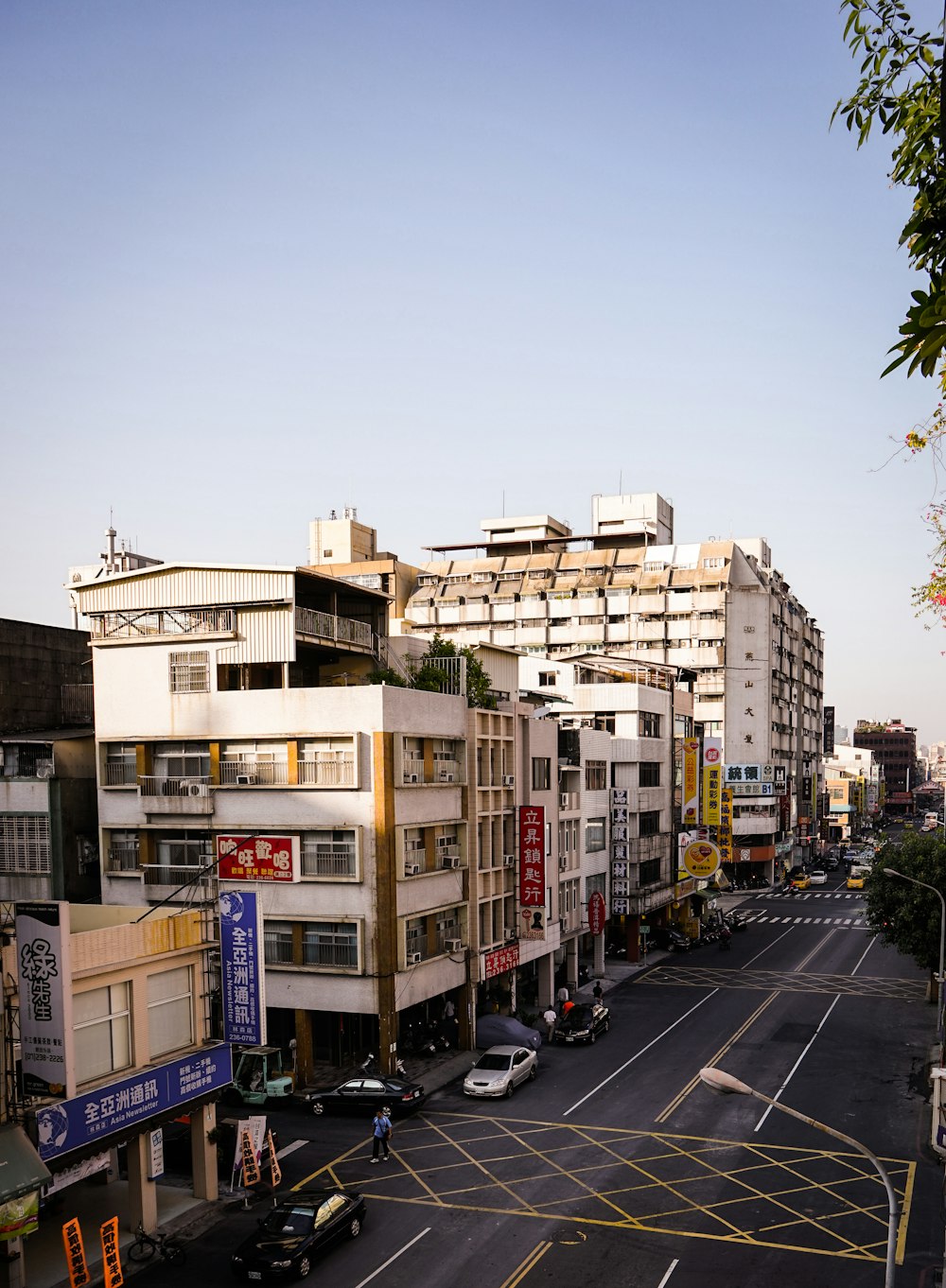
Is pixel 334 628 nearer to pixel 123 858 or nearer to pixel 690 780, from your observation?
pixel 123 858

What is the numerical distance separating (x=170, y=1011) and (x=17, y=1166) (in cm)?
700

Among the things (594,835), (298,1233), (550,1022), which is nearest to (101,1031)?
(298,1233)

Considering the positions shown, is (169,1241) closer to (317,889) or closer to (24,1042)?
(24,1042)

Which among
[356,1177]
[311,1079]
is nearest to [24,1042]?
[356,1177]

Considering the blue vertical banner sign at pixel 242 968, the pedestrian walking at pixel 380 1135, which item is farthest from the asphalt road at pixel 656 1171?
the blue vertical banner sign at pixel 242 968

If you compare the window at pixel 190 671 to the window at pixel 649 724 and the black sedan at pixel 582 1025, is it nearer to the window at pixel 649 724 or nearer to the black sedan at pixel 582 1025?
the black sedan at pixel 582 1025

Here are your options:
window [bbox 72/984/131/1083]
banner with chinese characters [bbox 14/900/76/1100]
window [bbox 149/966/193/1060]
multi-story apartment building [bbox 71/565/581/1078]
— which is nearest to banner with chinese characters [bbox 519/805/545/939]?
multi-story apartment building [bbox 71/565/581/1078]

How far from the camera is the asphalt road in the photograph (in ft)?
88.4

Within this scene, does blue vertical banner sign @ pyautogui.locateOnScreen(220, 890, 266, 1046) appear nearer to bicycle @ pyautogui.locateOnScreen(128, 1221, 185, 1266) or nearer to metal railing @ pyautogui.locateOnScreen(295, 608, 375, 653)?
bicycle @ pyautogui.locateOnScreen(128, 1221, 185, 1266)

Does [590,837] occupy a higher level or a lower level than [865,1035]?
higher

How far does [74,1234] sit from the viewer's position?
2498cm

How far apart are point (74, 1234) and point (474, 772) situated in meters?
25.7

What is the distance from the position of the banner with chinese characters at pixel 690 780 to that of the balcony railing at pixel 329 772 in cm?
4328

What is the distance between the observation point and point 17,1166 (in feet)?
76.0
